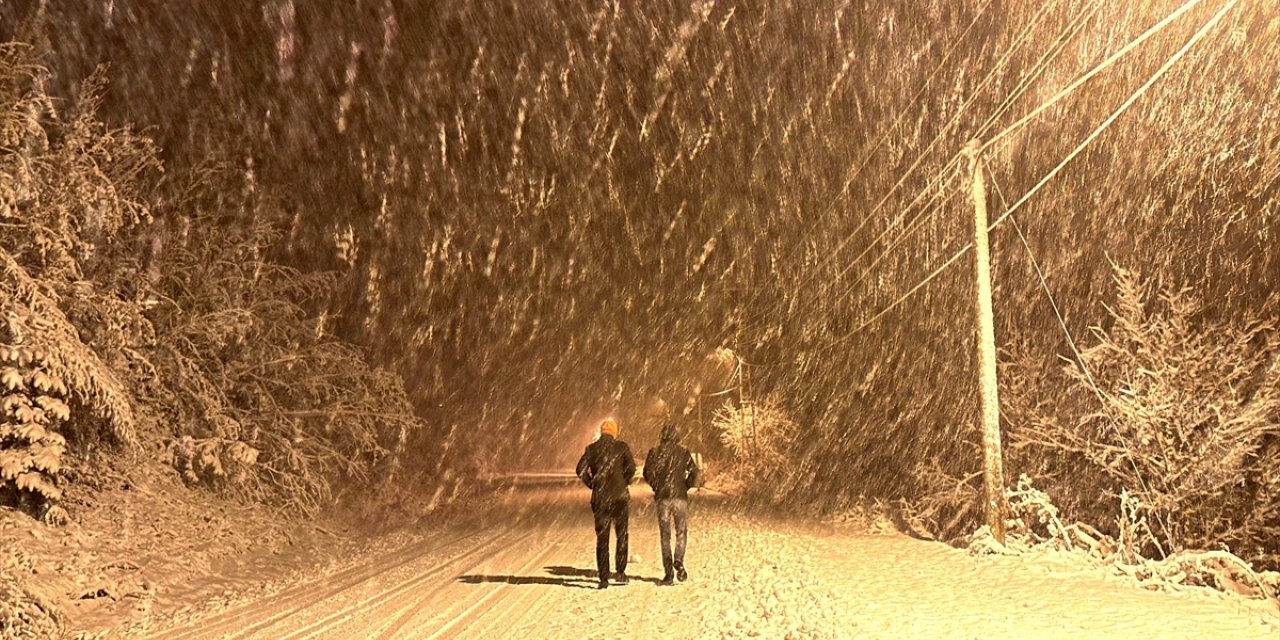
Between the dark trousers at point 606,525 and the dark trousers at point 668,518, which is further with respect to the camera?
the dark trousers at point 668,518

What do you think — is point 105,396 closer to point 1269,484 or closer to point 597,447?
point 597,447

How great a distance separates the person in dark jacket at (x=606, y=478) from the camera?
10.8 m

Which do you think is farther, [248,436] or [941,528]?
[941,528]

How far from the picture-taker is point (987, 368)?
520 inches

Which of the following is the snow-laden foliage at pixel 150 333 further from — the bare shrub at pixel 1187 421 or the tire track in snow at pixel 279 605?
the bare shrub at pixel 1187 421

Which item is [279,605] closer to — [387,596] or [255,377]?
[387,596]

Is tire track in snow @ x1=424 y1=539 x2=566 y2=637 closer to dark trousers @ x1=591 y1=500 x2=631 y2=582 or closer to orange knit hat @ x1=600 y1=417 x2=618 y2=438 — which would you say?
dark trousers @ x1=591 y1=500 x2=631 y2=582

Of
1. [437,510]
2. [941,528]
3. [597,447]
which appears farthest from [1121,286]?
[437,510]

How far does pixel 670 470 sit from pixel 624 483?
605 millimetres

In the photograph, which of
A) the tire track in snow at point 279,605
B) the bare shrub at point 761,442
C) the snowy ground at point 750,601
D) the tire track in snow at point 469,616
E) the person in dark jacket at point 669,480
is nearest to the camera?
the snowy ground at point 750,601

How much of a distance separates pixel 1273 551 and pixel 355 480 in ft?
69.5

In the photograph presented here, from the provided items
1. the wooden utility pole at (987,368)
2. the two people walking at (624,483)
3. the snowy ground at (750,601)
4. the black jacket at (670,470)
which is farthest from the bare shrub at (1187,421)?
the two people walking at (624,483)

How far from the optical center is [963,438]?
64.2 feet

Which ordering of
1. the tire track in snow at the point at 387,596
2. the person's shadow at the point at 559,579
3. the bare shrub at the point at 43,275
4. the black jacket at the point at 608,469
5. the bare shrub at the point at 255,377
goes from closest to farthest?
the tire track in snow at the point at 387,596, the bare shrub at the point at 43,275, the black jacket at the point at 608,469, the person's shadow at the point at 559,579, the bare shrub at the point at 255,377
